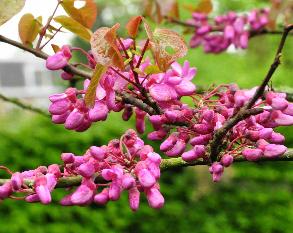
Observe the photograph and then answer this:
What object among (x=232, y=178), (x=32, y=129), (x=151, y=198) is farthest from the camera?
(x=232, y=178)

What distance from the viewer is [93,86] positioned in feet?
3.16

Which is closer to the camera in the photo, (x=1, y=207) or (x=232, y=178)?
(x=1, y=207)

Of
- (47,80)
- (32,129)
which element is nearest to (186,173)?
(32,129)

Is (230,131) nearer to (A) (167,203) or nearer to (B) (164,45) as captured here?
(B) (164,45)

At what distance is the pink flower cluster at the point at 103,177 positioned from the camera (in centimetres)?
97

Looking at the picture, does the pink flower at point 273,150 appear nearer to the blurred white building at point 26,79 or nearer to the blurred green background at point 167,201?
the blurred green background at point 167,201

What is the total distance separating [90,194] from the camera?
99 cm

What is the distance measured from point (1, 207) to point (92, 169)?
4.63 meters

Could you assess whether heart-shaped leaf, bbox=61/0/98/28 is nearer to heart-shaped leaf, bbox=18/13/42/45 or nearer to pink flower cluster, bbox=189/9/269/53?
heart-shaped leaf, bbox=18/13/42/45

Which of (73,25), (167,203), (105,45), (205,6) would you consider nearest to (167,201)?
(167,203)

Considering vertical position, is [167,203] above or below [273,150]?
below

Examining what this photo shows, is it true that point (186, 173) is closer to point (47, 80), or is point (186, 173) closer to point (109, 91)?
point (109, 91)

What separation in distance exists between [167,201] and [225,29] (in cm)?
429

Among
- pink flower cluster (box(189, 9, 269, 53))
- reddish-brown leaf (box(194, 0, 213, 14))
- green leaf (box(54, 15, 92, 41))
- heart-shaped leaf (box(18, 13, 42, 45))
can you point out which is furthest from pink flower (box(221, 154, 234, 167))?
reddish-brown leaf (box(194, 0, 213, 14))
